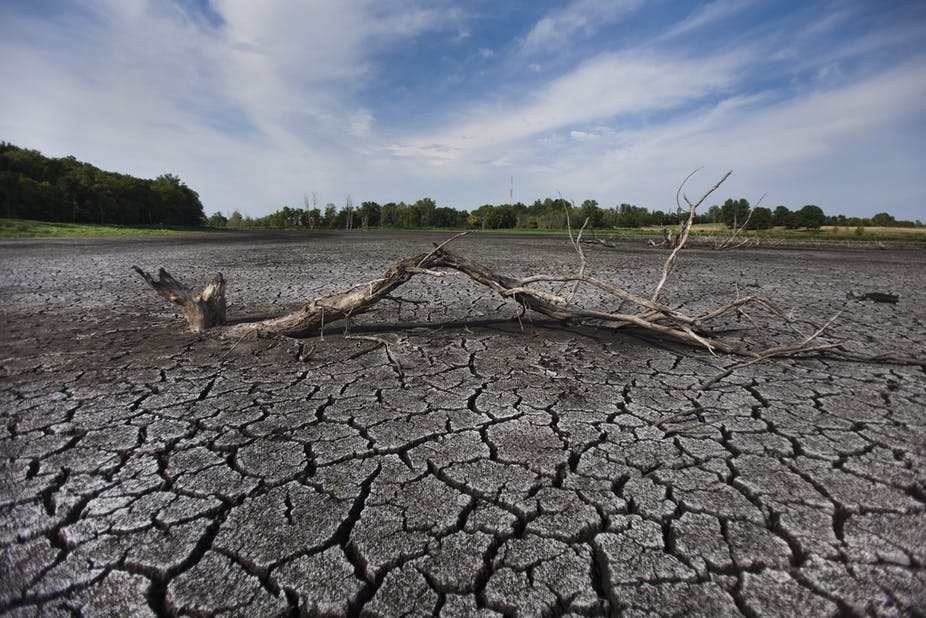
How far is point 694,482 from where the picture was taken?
6.72 ft

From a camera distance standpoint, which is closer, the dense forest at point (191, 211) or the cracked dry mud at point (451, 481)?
the cracked dry mud at point (451, 481)

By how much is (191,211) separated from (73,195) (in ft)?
71.3

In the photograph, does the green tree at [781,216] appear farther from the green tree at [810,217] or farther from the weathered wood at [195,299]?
the weathered wood at [195,299]

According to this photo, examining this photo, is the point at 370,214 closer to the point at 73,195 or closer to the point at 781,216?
the point at 73,195

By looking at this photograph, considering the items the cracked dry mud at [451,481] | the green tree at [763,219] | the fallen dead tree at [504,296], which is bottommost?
the cracked dry mud at [451,481]

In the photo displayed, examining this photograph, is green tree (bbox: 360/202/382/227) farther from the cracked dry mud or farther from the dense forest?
the cracked dry mud

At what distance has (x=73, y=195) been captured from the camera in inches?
1473

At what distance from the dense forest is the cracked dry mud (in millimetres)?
22429

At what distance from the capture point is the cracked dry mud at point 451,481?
1.46 meters

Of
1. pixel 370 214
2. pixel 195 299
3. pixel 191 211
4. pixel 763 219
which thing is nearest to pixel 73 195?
pixel 191 211

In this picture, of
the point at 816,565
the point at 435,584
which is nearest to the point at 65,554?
the point at 435,584

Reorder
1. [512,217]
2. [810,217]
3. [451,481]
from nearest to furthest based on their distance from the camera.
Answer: [451,481] < [810,217] < [512,217]

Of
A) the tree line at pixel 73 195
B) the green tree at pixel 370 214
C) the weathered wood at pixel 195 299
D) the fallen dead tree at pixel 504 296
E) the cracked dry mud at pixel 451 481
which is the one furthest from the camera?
the green tree at pixel 370 214

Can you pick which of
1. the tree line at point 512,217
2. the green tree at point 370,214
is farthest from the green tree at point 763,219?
the green tree at point 370,214
